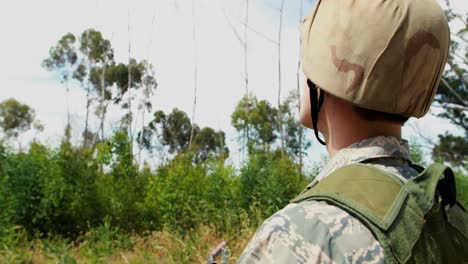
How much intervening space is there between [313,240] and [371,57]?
0.41 meters

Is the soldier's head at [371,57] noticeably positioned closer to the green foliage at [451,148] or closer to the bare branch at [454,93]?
the bare branch at [454,93]

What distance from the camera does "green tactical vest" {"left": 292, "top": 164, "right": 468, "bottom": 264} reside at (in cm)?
91

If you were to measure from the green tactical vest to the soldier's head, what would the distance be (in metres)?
0.15

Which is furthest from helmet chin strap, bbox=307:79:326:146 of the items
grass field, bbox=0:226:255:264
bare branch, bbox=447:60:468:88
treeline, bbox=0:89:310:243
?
bare branch, bbox=447:60:468:88

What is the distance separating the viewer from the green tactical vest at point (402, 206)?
912 millimetres

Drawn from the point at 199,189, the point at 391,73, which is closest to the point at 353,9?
the point at 391,73

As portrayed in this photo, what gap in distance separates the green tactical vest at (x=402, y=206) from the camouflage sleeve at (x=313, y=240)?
0.07 ft

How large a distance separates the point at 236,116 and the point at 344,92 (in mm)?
22008

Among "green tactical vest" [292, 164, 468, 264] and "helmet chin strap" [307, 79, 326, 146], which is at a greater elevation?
"helmet chin strap" [307, 79, 326, 146]

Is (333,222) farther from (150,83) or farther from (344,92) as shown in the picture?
(150,83)

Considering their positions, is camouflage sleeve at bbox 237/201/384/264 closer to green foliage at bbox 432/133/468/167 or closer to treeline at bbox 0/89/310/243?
treeline at bbox 0/89/310/243

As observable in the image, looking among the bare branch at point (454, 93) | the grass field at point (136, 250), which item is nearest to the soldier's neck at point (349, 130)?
the grass field at point (136, 250)

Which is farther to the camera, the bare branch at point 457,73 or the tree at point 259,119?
the tree at point 259,119

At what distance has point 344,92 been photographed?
109 centimetres
